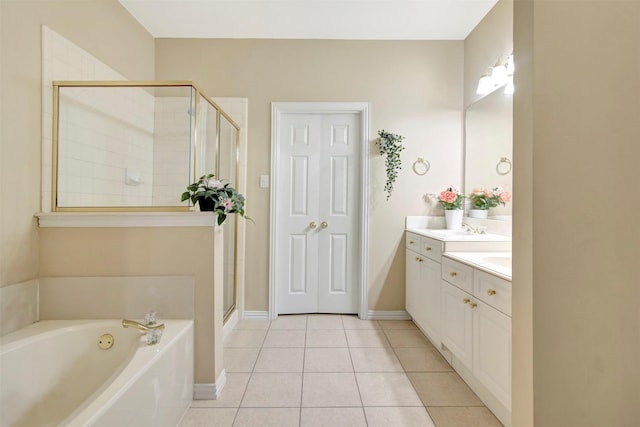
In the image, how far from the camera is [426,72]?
2.82 m

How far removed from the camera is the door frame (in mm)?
2771

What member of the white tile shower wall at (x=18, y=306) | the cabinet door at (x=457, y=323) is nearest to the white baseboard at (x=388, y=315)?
the cabinet door at (x=457, y=323)

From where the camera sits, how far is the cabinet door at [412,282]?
2.50 metres

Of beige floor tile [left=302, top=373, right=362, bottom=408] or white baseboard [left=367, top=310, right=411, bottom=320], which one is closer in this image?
beige floor tile [left=302, top=373, right=362, bottom=408]

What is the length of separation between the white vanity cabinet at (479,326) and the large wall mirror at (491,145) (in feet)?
2.48

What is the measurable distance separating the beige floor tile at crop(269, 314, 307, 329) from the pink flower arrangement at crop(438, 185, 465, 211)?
5.56 ft

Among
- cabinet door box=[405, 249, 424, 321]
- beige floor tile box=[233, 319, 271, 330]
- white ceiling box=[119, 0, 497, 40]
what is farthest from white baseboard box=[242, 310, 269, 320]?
white ceiling box=[119, 0, 497, 40]

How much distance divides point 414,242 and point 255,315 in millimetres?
1609

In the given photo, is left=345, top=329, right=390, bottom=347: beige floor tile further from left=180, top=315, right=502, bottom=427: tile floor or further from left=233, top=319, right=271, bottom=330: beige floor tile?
left=233, top=319, right=271, bottom=330: beige floor tile

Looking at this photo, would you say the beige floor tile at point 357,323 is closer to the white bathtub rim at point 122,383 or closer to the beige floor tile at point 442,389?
the beige floor tile at point 442,389

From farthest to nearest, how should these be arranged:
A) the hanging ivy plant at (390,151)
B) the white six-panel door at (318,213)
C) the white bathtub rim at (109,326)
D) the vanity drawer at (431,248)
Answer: the white six-panel door at (318,213), the hanging ivy plant at (390,151), the vanity drawer at (431,248), the white bathtub rim at (109,326)

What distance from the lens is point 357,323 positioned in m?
2.72

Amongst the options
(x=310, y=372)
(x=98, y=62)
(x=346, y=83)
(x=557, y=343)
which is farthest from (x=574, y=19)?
(x=98, y=62)

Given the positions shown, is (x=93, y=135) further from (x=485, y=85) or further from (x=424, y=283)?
(x=485, y=85)
